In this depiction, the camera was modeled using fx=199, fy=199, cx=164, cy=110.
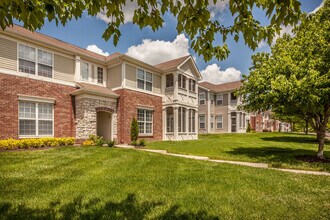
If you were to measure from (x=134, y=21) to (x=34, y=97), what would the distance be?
12.9 m

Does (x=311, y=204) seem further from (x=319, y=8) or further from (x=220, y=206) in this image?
(x=319, y=8)

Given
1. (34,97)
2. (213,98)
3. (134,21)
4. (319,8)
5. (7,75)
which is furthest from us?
(213,98)

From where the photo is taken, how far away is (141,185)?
18.6 feet

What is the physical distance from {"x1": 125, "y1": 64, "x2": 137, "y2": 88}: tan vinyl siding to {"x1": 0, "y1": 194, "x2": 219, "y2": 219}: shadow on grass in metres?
14.2

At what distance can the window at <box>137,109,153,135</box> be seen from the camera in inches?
749

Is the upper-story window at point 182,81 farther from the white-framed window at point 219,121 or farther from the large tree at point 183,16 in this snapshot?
the large tree at point 183,16

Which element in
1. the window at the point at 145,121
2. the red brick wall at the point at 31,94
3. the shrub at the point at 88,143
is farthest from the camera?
the window at the point at 145,121

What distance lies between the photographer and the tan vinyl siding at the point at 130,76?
1789cm

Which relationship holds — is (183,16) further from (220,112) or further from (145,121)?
(220,112)

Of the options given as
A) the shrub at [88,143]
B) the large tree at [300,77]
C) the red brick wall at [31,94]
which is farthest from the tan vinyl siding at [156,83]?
the large tree at [300,77]

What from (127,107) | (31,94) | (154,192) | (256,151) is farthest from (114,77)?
(154,192)

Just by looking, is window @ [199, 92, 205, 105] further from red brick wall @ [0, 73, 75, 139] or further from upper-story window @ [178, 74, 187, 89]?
red brick wall @ [0, 73, 75, 139]

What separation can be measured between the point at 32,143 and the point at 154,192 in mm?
10329

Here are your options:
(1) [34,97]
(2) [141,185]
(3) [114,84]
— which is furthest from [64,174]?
(3) [114,84]
